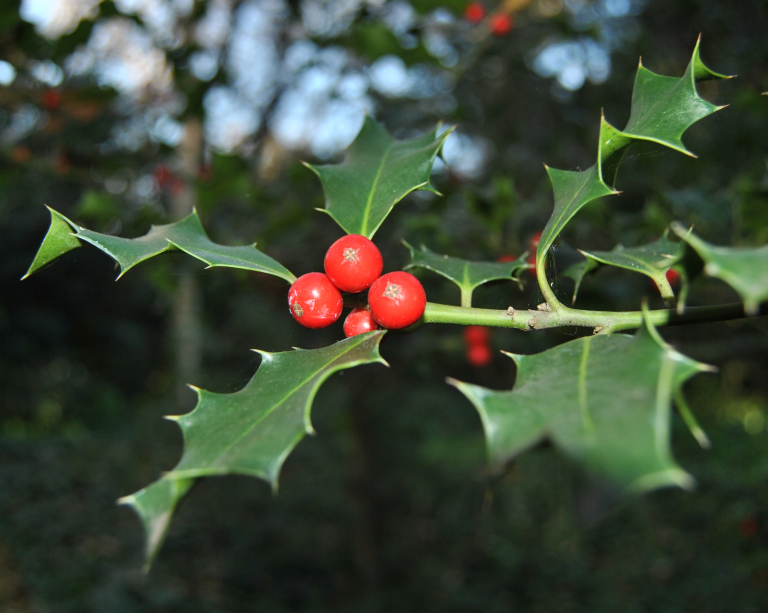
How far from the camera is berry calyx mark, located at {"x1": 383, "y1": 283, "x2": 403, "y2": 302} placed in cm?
63

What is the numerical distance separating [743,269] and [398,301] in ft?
1.13

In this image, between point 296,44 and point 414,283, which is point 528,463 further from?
point 414,283

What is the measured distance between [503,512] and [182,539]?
332cm

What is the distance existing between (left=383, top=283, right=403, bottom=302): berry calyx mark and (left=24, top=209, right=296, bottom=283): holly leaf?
0.64 ft

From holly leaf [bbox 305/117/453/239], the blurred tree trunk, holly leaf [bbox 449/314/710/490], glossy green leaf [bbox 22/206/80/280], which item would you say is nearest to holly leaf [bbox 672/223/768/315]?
holly leaf [bbox 449/314/710/490]

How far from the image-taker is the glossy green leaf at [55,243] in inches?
28.4

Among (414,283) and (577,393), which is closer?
(577,393)

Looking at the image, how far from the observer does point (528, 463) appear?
6527 mm

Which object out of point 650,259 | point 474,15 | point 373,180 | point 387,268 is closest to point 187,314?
point 387,268

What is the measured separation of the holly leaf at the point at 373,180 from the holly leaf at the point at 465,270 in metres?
0.12

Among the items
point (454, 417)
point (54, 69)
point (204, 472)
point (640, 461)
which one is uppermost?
point (640, 461)

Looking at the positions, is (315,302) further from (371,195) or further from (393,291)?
(371,195)

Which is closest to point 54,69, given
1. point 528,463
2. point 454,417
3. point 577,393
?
point 577,393

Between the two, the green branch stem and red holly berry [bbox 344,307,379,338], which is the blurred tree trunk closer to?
red holly berry [bbox 344,307,379,338]
